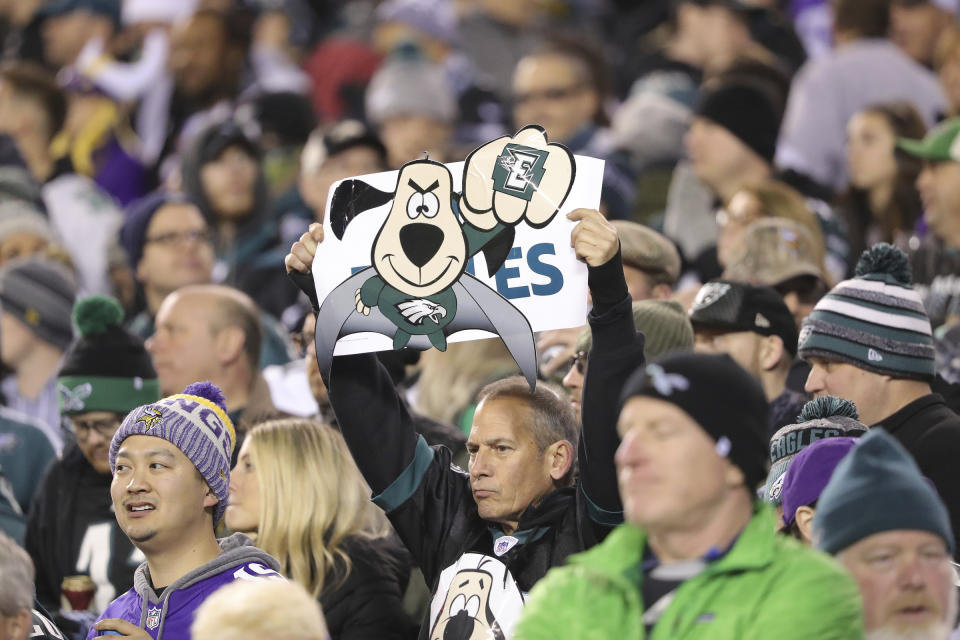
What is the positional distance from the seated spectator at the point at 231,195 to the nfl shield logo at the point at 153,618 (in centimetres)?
483

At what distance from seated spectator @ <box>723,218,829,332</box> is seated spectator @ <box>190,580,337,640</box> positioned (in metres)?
3.55

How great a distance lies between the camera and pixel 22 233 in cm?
895

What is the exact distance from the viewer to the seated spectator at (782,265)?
675cm

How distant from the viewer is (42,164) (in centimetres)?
1098

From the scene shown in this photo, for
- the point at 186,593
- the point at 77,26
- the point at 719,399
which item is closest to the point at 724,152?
the point at 186,593

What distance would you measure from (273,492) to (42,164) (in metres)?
6.02

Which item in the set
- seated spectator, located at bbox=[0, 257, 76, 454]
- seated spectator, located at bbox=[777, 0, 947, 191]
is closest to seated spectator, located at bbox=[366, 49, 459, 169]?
seated spectator, located at bbox=[777, 0, 947, 191]

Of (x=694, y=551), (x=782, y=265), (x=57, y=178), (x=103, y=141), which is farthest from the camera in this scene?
(x=103, y=141)

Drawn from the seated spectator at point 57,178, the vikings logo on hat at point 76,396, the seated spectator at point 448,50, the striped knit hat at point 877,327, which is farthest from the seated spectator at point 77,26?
the striped knit hat at point 877,327

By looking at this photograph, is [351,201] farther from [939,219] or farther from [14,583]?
[939,219]

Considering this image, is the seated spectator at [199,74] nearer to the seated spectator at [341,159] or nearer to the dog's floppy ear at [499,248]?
the seated spectator at [341,159]

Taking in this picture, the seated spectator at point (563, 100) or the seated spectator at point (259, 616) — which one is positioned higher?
the seated spectator at point (259, 616)

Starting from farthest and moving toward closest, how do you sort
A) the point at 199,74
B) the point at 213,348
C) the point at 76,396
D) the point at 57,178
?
the point at 199,74 < the point at 57,178 < the point at 213,348 < the point at 76,396

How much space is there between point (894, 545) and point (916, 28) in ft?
24.4
